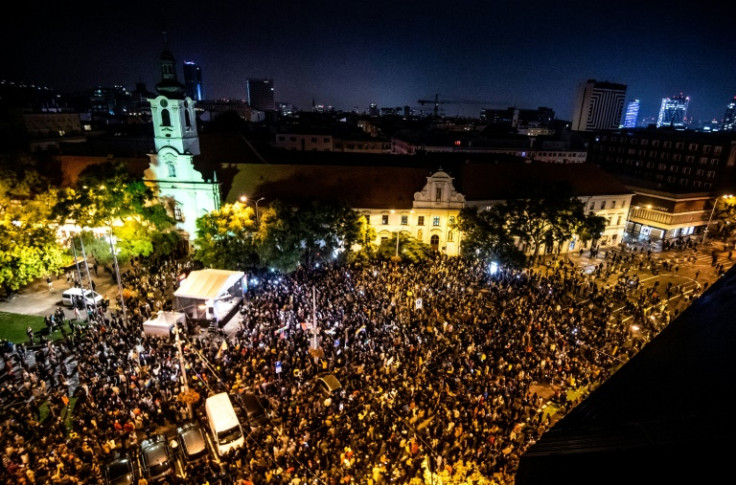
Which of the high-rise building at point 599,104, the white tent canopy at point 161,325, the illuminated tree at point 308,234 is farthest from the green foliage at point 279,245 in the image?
the high-rise building at point 599,104

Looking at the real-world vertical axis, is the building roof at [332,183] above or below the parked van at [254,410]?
above

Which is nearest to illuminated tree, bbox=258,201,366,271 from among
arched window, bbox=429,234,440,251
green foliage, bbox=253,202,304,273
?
green foliage, bbox=253,202,304,273

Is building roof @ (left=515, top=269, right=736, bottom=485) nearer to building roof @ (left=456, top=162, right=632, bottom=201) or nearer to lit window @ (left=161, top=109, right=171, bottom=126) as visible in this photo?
building roof @ (left=456, top=162, right=632, bottom=201)

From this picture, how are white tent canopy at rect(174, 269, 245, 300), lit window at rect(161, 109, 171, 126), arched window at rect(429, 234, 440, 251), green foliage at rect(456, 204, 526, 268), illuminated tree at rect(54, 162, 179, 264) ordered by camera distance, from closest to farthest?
1. white tent canopy at rect(174, 269, 245, 300)
2. illuminated tree at rect(54, 162, 179, 264)
3. green foliage at rect(456, 204, 526, 268)
4. lit window at rect(161, 109, 171, 126)
5. arched window at rect(429, 234, 440, 251)

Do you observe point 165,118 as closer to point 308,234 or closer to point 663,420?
point 308,234

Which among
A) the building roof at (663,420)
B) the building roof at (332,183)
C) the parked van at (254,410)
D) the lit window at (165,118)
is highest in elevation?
the lit window at (165,118)

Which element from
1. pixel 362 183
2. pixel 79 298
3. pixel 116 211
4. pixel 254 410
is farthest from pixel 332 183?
pixel 254 410

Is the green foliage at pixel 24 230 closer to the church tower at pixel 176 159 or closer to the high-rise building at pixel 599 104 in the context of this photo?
the church tower at pixel 176 159

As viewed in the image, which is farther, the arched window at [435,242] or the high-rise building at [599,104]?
the high-rise building at [599,104]
